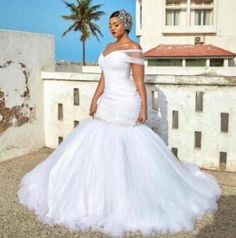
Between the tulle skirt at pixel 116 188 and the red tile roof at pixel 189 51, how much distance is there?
23856 mm

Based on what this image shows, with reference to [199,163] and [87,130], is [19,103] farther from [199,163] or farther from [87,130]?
[199,163]

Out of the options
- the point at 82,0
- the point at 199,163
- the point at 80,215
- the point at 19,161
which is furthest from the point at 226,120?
the point at 82,0

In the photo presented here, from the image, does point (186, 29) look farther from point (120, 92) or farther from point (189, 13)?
point (120, 92)

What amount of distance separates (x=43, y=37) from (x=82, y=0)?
3994 centimetres

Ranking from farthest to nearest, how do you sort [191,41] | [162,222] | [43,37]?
[191,41], [43,37], [162,222]

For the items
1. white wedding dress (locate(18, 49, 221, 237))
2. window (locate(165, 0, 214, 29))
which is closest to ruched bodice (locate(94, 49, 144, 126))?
white wedding dress (locate(18, 49, 221, 237))

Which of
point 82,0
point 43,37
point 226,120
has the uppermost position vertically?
point 82,0

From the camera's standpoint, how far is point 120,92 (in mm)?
4371

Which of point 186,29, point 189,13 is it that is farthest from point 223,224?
point 189,13

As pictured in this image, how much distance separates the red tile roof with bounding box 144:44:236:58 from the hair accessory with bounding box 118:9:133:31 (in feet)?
78.0

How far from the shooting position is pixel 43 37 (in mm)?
6777

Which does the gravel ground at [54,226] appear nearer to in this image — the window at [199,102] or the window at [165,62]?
the window at [199,102]

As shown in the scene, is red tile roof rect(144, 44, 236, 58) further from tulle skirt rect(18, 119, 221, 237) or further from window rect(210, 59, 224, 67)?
tulle skirt rect(18, 119, 221, 237)

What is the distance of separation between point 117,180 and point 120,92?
38.2 inches
